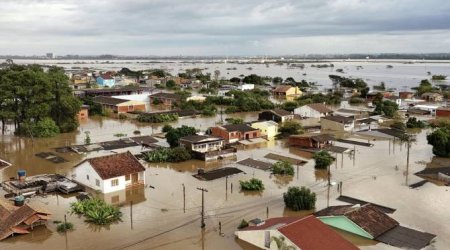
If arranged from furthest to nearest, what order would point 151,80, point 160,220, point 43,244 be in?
point 151,80
point 160,220
point 43,244

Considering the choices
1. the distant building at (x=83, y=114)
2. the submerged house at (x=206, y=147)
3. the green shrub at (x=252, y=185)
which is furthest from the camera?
the distant building at (x=83, y=114)

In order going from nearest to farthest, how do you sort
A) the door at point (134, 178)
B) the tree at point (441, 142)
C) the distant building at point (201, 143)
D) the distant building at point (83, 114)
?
the door at point (134, 178), the tree at point (441, 142), the distant building at point (201, 143), the distant building at point (83, 114)

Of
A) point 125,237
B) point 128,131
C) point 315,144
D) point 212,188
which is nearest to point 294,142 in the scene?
point 315,144

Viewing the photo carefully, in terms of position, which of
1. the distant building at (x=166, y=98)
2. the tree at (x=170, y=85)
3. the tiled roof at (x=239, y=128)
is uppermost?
the tree at (x=170, y=85)

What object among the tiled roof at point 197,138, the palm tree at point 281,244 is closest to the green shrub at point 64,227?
the palm tree at point 281,244

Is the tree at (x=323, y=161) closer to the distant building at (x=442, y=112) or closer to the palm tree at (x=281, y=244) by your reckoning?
the palm tree at (x=281, y=244)

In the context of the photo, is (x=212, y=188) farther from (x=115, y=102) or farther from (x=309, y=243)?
(x=115, y=102)

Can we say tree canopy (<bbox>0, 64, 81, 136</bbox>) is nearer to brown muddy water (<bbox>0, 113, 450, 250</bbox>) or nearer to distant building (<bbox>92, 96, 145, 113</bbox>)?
brown muddy water (<bbox>0, 113, 450, 250</bbox>)
